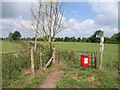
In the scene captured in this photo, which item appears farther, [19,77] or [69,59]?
[69,59]

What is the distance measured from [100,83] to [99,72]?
4.97ft

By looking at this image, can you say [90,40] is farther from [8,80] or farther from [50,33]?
[8,80]

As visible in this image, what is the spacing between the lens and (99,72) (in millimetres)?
10391

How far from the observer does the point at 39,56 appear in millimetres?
12336

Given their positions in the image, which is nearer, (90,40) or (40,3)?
(40,3)

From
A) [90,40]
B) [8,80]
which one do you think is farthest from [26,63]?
[90,40]

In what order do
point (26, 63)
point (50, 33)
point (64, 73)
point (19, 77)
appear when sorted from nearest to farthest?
1. point (19, 77)
2. point (64, 73)
3. point (26, 63)
4. point (50, 33)

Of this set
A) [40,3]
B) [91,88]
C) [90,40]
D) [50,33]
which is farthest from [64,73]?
[90,40]

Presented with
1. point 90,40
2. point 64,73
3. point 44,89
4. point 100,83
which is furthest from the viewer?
point 90,40

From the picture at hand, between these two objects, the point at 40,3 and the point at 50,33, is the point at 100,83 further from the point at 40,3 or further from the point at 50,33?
the point at 40,3

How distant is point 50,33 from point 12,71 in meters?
5.25

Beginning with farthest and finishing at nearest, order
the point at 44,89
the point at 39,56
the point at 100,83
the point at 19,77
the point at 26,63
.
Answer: the point at 39,56 → the point at 26,63 → the point at 19,77 → the point at 100,83 → the point at 44,89

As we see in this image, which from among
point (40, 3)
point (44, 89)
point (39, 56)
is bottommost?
point (44, 89)

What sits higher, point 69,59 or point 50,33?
point 50,33
